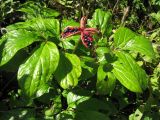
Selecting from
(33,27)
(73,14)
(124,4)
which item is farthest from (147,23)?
(33,27)

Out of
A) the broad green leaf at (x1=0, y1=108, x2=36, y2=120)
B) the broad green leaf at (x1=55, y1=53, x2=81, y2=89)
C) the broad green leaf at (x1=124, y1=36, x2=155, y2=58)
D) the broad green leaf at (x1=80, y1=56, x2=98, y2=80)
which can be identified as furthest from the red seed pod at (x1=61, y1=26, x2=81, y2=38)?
the broad green leaf at (x1=0, y1=108, x2=36, y2=120)

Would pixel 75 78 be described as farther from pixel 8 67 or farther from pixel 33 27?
pixel 8 67

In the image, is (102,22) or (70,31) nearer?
(70,31)

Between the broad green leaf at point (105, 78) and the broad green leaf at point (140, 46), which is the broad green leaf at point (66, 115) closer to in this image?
the broad green leaf at point (105, 78)

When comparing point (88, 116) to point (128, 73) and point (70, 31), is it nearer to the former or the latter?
point (128, 73)

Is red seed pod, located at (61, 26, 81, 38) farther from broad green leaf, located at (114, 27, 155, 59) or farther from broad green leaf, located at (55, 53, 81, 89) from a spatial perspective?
broad green leaf, located at (114, 27, 155, 59)

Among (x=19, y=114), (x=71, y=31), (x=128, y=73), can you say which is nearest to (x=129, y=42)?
(x=128, y=73)

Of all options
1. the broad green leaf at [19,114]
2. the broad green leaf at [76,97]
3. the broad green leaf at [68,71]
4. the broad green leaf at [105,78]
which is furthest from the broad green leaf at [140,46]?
the broad green leaf at [19,114]
